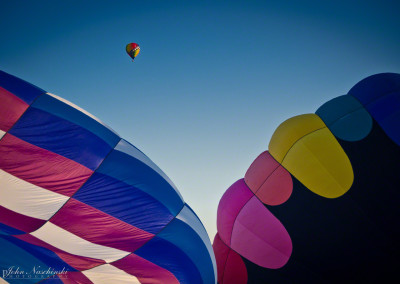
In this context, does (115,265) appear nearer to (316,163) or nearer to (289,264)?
(289,264)

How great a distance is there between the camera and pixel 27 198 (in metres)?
2.39

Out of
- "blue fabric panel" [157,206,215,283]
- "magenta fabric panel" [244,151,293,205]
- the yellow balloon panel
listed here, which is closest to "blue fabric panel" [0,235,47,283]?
"blue fabric panel" [157,206,215,283]

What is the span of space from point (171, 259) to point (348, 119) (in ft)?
10.2

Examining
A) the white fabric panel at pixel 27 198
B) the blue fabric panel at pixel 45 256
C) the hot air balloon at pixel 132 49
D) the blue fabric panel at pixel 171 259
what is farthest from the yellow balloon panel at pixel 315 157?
the hot air balloon at pixel 132 49

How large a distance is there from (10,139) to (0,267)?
162cm

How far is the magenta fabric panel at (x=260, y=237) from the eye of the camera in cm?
357

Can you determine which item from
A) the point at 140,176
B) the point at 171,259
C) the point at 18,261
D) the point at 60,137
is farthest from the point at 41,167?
the point at 171,259

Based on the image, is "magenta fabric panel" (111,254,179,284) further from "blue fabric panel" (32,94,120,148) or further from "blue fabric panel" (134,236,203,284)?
"blue fabric panel" (32,94,120,148)

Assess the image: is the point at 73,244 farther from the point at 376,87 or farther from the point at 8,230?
the point at 376,87

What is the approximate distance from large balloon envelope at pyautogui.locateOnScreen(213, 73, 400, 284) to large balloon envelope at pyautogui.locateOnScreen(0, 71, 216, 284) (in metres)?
1.30

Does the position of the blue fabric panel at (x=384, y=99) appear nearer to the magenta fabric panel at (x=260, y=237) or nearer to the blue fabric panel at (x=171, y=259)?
the magenta fabric panel at (x=260, y=237)

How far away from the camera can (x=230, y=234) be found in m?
4.05

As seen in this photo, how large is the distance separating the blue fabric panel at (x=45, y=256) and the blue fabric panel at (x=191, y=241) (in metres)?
1.19

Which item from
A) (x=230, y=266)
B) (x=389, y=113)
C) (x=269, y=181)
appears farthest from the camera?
(x=230, y=266)
